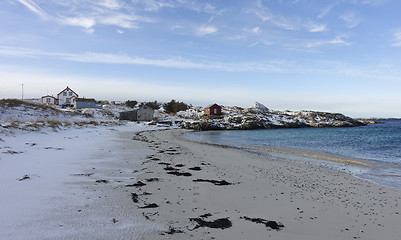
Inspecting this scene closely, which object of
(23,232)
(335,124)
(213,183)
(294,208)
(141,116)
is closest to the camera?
(23,232)

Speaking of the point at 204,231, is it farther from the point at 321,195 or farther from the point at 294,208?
the point at 321,195

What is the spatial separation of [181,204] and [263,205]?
7.15 ft

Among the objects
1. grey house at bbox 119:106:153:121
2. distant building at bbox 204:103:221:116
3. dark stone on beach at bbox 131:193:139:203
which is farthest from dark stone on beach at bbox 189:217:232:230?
distant building at bbox 204:103:221:116

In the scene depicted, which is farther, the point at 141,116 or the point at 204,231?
the point at 141,116

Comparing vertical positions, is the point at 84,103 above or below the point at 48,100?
below

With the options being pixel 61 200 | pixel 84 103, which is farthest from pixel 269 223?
pixel 84 103

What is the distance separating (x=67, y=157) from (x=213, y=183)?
7.00 m

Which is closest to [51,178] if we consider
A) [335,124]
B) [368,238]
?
[368,238]

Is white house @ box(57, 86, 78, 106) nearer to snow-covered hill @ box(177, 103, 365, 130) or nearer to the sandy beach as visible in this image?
snow-covered hill @ box(177, 103, 365, 130)

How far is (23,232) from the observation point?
401 cm

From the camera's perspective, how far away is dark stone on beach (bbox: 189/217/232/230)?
4.94 meters

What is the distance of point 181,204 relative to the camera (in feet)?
20.0

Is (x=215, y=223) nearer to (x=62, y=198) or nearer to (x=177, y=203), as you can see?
(x=177, y=203)

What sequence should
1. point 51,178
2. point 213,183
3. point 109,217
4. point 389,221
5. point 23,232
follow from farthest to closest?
1. point 213,183
2. point 51,178
3. point 389,221
4. point 109,217
5. point 23,232
